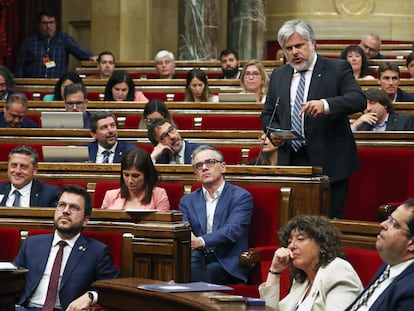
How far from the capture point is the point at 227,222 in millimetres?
6270

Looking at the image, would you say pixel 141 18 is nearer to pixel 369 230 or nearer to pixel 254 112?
pixel 254 112

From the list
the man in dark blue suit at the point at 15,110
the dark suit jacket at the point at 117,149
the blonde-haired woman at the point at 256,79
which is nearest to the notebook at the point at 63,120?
the man in dark blue suit at the point at 15,110

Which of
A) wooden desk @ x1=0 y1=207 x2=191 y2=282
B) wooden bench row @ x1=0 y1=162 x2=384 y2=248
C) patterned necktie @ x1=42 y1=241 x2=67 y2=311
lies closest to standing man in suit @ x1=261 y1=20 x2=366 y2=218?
wooden bench row @ x1=0 y1=162 x2=384 y2=248

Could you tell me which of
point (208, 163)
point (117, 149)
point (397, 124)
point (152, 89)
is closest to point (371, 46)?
point (152, 89)

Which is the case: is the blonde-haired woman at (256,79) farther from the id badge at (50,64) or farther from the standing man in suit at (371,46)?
the id badge at (50,64)

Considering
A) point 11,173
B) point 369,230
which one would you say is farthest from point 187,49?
point 369,230

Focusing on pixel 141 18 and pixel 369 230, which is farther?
pixel 141 18

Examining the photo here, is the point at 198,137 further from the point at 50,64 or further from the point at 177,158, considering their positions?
the point at 50,64

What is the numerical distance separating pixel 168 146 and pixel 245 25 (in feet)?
24.9

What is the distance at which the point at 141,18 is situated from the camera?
45.4ft

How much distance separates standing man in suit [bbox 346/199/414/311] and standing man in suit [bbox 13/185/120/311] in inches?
69.3

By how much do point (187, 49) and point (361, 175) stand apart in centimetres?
657

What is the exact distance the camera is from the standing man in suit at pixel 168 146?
747 cm

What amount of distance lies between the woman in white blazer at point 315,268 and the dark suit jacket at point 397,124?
118 inches
